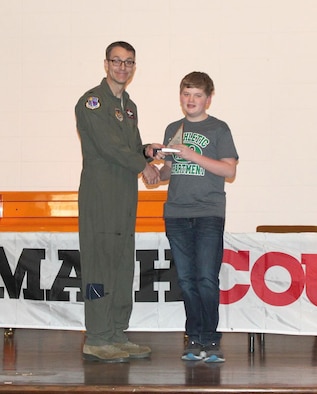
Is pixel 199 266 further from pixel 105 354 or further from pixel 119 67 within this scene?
pixel 119 67

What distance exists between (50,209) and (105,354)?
7.16 ft

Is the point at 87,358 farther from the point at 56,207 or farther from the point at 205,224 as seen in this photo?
the point at 56,207

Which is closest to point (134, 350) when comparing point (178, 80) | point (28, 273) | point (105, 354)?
point (105, 354)

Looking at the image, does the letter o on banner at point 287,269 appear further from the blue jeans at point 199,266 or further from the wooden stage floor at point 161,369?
the blue jeans at point 199,266

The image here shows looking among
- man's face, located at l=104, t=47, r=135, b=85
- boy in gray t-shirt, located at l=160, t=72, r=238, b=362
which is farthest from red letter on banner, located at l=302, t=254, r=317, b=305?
man's face, located at l=104, t=47, r=135, b=85

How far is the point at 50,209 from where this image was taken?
230 inches

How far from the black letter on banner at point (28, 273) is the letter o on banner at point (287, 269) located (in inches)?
48.9

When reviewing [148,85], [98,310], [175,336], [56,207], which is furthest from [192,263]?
[148,85]

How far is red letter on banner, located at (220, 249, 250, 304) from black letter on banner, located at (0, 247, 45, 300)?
41.7 inches

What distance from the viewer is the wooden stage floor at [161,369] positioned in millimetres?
3131

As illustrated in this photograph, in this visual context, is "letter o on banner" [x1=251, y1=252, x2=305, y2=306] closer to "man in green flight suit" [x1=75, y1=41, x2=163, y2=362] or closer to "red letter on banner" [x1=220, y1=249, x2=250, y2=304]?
"red letter on banner" [x1=220, y1=249, x2=250, y2=304]

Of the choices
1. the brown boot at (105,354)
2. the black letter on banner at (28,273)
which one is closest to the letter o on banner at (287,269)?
the brown boot at (105,354)

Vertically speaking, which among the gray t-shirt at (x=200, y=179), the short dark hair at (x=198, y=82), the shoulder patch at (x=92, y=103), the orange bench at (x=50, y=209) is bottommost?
the orange bench at (x=50, y=209)

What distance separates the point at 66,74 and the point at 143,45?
2.19 feet
